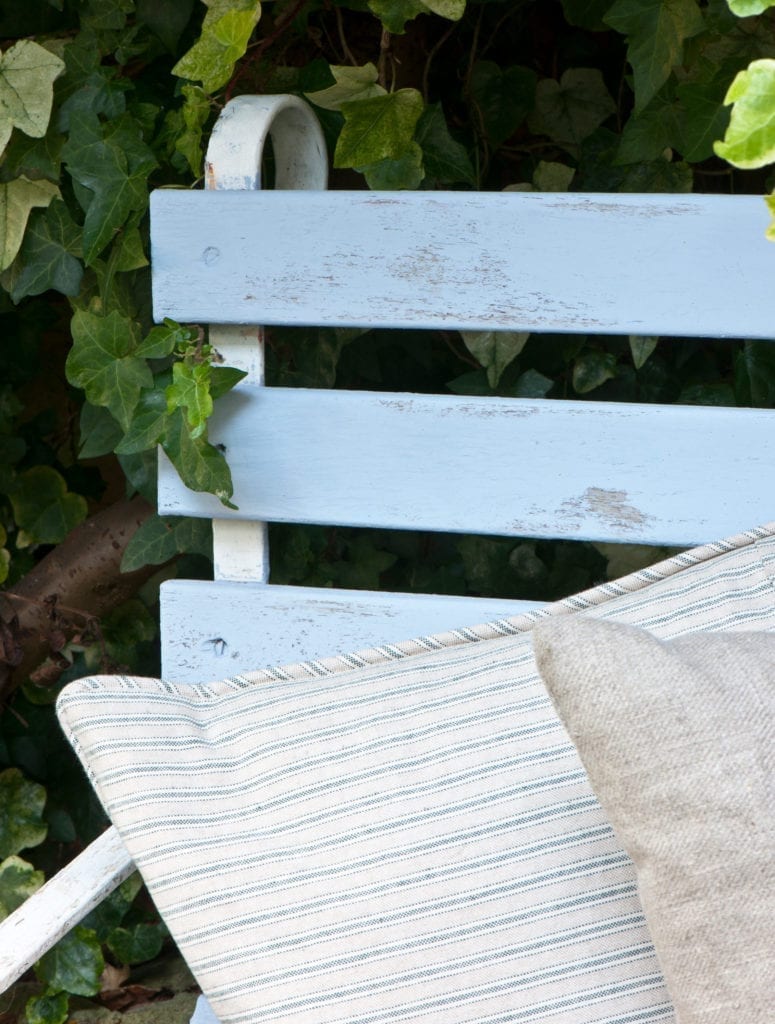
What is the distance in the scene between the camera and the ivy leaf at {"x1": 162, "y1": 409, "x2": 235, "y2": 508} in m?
1.09

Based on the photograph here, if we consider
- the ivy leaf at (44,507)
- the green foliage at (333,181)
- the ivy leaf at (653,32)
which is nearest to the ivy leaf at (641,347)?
the green foliage at (333,181)

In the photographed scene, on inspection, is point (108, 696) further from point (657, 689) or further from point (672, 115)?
point (672, 115)

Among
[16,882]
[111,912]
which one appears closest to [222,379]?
[16,882]

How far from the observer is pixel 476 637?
0.92 m

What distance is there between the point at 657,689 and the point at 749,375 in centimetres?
69

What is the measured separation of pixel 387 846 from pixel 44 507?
1.20 metres

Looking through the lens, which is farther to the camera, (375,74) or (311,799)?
(375,74)

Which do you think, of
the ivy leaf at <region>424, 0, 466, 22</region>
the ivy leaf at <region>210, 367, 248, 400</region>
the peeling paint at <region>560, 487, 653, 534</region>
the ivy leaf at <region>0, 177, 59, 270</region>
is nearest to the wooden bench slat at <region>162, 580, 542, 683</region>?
the peeling paint at <region>560, 487, 653, 534</region>

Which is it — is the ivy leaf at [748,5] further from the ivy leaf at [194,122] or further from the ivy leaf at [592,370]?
the ivy leaf at [592,370]

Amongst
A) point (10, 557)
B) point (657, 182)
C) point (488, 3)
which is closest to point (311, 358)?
point (657, 182)

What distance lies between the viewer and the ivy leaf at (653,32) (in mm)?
1088

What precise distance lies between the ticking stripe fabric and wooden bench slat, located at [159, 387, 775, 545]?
0.24 meters

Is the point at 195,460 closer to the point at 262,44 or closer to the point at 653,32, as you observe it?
the point at 262,44

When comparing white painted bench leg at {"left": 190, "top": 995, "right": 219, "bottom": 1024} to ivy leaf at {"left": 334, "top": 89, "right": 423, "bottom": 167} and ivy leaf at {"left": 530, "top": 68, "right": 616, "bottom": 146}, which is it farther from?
ivy leaf at {"left": 530, "top": 68, "right": 616, "bottom": 146}
